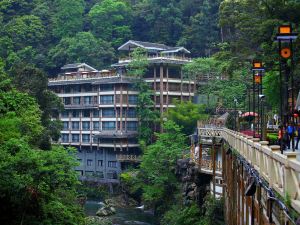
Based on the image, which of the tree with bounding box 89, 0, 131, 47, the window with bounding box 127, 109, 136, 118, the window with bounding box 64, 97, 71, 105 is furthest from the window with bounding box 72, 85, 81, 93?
the tree with bounding box 89, 0, 131, 47

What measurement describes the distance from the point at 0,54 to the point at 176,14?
34.1 metres

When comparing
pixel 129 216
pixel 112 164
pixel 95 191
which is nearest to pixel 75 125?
pixel 112 164

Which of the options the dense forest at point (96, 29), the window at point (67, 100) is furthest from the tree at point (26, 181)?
the window at point (67, 100)

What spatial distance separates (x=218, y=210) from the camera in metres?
40.0

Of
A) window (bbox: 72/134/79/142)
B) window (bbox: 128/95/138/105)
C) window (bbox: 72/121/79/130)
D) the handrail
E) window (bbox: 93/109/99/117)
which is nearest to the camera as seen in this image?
the handrail

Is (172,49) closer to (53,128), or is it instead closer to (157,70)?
(157,70)

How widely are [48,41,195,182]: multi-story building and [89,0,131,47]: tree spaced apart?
15528mm

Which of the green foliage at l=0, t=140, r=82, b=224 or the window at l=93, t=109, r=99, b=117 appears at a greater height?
the window at l=93, t=109, r=99, b=117

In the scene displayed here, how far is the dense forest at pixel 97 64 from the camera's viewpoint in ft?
90.1

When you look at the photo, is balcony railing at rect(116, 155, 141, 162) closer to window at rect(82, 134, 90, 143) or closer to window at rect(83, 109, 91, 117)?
window at rect(82, 134, 90, 143)

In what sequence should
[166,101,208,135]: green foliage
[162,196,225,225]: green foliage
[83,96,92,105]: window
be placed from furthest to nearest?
[83,96,92,105]: window → [166,101,208,135]: green foliage → [162,196,225,225]: green foliage

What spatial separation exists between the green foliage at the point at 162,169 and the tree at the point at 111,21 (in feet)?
134

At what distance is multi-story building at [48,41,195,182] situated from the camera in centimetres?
7938

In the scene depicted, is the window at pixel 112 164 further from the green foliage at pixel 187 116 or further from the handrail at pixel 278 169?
the handrail at pixel 278 169
